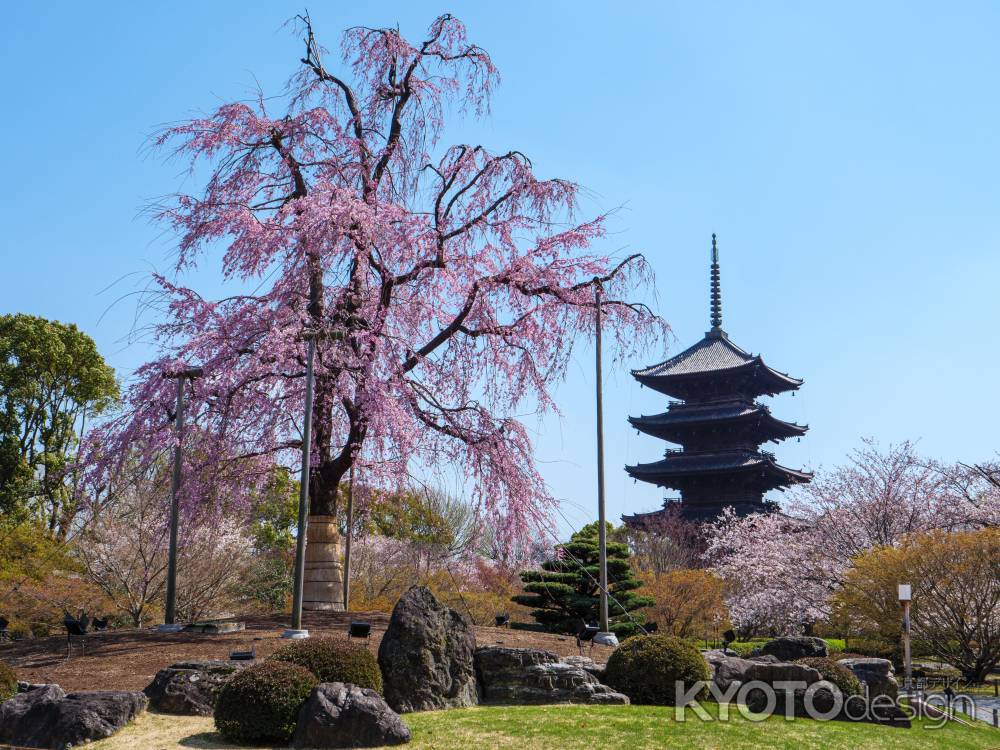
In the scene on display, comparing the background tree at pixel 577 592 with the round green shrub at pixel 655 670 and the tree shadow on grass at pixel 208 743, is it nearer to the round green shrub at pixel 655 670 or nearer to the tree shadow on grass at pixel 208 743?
the round green shrub at pixel 655 670

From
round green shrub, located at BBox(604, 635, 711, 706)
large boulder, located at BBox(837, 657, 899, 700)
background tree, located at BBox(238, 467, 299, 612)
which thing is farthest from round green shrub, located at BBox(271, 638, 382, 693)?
background tree, located at BBox(238, 467, 299, 612)

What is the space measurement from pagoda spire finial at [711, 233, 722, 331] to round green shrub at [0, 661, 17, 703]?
50.5 metres

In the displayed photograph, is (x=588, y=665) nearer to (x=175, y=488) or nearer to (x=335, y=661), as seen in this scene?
(x=335, y=661)

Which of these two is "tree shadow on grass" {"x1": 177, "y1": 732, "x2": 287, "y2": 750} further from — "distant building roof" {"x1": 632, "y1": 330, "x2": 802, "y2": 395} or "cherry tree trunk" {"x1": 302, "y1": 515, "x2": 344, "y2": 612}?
"distant building roof" {"x1": 632, "y1": 330, "x2": 802, "y2": 395}

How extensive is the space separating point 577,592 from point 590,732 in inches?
587

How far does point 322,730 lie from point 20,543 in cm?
2243

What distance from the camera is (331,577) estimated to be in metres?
19.0

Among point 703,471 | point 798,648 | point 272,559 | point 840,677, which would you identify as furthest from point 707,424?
point 840,677

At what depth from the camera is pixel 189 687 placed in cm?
1209

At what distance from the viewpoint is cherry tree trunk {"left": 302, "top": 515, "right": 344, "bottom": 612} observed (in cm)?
1889

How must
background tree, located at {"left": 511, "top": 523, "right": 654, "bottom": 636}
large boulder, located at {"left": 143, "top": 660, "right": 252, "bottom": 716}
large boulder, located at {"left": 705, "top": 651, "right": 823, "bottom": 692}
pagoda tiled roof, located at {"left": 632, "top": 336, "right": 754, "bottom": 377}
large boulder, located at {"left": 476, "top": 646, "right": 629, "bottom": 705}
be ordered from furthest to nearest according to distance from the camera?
1. pagoda tiled roof, located at {"left": 632, "top": 336, "right": 754, "bottom": 377}
2. background tree, located at {"left": 511, "top": 523, "right": 654, "bottom": 636}
3. large boulder, located at {"left": 705, "top": 651, "right": 823, "bottom": 692}
4. large boulder, located at {"left": 476, "top": 646, "right": 629, "bottom": 705}
5. large boulder, located at {"left": 143, "top": 660, "right": 252, "bottom": 716}

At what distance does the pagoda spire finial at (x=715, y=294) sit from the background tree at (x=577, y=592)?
3451cm

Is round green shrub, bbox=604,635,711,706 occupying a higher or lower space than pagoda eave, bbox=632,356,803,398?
lower

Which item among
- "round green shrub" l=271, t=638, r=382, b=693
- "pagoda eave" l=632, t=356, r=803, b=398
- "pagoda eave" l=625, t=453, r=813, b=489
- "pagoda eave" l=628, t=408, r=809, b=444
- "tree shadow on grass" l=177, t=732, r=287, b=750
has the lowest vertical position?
"tree shadow on grass" l=177, t=732, r=287, b=750
